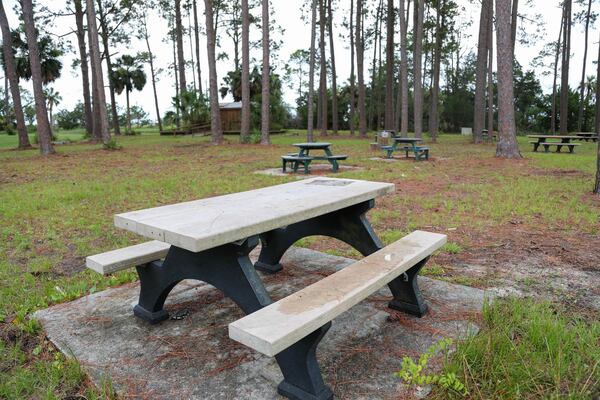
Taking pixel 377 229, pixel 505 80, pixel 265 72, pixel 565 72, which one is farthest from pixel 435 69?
pixel 377 229

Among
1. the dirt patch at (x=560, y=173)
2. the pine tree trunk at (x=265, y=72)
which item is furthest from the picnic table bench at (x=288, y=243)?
the pine tree trunk at (x=265, y=72)

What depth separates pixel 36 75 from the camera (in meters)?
13.3

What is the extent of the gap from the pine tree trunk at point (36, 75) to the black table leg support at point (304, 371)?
14478mm

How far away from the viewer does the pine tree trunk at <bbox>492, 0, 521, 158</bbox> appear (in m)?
10.6

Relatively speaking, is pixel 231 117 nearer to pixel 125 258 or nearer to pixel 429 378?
pixel 125 258

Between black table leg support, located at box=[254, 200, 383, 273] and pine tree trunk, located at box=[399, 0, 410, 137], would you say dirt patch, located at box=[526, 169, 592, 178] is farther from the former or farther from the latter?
pine tree trunk, located at box=[399, 0, 410, 137]

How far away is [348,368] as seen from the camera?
1.92 m

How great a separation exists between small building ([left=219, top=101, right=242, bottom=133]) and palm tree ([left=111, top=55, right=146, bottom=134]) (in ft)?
26.0

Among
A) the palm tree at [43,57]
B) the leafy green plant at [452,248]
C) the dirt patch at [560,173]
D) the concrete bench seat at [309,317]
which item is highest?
the palm tree at [43,57]

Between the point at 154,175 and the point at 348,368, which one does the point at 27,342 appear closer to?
the point at 348,368

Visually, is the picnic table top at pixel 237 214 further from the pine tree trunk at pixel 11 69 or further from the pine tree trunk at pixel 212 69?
the pine tree trunk at pixel 11 69

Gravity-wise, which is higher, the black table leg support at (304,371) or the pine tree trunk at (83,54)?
the pine tree trunk at (83,54)

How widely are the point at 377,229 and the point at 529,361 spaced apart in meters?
2.75

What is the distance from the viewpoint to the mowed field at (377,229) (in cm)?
228
